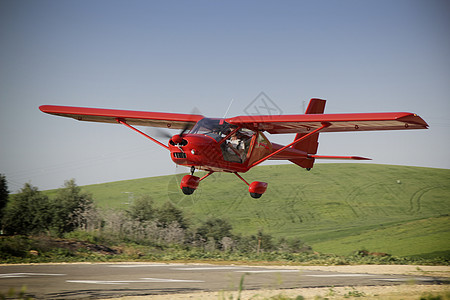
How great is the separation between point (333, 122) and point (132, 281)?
926 centimetres

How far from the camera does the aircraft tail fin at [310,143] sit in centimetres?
2105

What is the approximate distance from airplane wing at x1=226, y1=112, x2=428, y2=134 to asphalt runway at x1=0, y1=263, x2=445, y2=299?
5.05 m

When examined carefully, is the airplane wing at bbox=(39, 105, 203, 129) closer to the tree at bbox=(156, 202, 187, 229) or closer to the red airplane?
the red airplane

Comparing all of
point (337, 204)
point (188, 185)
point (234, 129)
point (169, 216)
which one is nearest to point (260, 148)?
point (234, 129)

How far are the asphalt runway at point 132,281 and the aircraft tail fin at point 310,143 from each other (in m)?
5.42

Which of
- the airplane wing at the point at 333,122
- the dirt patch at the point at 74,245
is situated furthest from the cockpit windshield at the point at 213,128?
the dirt patch at the point at 74,245

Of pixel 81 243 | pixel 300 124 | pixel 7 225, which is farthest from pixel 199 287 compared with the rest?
pixel 7 225

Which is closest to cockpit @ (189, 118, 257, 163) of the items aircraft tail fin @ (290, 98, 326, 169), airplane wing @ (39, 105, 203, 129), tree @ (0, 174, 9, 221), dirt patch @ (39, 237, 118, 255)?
airplane wing @ (39, 105, 203, 129)

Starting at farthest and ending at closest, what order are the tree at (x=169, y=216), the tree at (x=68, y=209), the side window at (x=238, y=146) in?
the tree at (x=169, y=216) < the tree at (x=68, y=209) < the side window at (x=238, y=146)

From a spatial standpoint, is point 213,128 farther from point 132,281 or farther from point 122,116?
point 132,281

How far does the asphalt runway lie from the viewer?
12559 mm

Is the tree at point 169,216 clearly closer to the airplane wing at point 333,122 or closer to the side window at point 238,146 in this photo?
the airplane wing at point 333,122

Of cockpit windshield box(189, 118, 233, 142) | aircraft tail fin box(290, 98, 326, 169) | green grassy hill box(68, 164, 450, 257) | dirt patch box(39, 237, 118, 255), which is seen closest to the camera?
cockpit windshield box(189, 118, 233, 142)

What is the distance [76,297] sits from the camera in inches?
455
